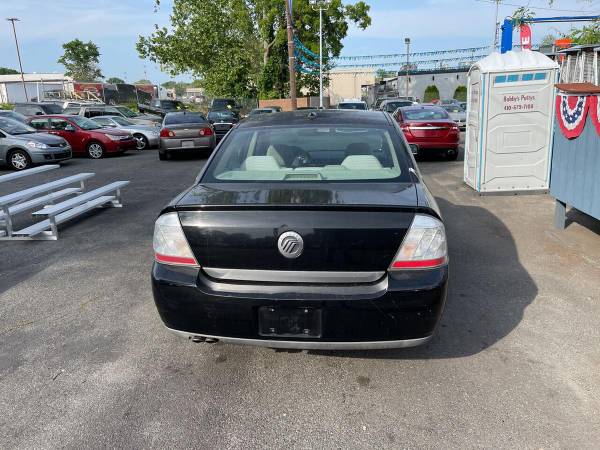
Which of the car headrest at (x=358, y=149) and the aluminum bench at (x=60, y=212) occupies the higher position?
the car headrest at (x=358, y=149)

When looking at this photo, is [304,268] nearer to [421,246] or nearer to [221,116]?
[421,246]

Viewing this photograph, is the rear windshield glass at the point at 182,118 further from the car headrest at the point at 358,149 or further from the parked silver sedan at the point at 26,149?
the car headrest at the point at 358,149

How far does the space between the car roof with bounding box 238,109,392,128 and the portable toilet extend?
5028mm

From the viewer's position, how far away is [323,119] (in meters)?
4.17

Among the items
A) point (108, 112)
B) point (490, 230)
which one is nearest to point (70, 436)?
point (490, 230)

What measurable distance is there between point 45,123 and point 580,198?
56.4 feet

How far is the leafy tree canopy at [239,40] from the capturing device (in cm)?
4012

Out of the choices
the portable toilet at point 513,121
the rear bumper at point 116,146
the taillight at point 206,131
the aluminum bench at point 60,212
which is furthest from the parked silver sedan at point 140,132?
the portable toilet at point 513,121

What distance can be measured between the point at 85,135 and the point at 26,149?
3.12 meters

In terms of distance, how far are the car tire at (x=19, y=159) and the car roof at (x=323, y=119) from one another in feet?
40.3

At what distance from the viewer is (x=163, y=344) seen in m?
3.75

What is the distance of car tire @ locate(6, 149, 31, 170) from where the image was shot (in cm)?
1424

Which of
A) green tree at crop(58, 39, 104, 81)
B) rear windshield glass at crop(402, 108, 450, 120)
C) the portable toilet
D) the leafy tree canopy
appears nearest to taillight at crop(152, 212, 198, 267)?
the portable toilet

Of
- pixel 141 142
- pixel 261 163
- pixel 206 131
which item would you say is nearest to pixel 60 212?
pixel 261 163
